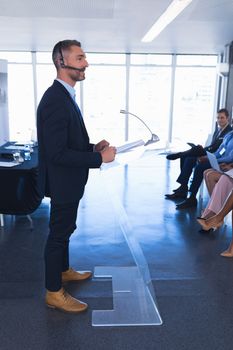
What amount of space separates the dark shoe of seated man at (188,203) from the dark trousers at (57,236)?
2458 mm

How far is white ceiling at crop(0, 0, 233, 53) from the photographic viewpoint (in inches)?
177

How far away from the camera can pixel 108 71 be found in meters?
9.57

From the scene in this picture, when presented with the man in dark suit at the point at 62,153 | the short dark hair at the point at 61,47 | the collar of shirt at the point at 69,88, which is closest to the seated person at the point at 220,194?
the man in dark suit at the point at 62,153

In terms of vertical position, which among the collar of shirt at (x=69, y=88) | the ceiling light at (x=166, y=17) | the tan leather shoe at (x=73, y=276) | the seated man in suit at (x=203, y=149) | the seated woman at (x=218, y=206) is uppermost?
the ceiling light at (x=166, y=17)

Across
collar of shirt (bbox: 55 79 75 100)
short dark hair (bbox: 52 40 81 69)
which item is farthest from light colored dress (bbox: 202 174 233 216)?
short dark hair (bbox: 52 40 81 69)

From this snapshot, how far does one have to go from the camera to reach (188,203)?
4305mm

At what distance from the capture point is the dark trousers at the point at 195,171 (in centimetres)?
429

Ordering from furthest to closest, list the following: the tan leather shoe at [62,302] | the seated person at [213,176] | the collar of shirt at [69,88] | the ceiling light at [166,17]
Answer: the ceiling light at [166,17] < the seated person at [213,176] < the tan leather shoe at [62,302] < the collar of shirt at [69,88]

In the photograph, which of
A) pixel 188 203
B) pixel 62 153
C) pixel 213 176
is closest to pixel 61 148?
pixel 62 153

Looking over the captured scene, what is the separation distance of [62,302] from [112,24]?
16.3ft

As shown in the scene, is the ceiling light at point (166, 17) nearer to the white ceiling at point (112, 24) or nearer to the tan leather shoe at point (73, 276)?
the white ceiling at point (112, 24)

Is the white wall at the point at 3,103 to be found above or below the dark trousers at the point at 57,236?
above

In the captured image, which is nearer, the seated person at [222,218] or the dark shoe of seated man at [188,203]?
the seated person at [222,218]

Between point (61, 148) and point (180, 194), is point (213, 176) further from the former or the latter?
point (61, 148)
